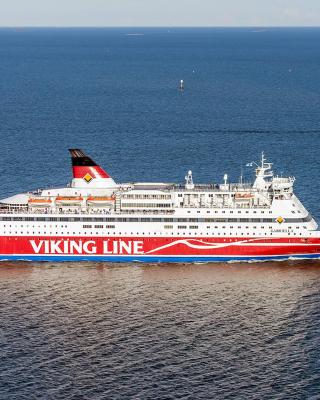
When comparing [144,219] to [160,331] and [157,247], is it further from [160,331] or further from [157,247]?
[160,331]

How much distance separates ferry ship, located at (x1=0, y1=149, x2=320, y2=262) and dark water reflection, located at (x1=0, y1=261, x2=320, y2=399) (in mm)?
1529

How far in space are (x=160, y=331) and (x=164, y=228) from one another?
1799 centimetres

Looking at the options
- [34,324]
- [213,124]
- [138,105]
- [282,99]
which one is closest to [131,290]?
[34,324]

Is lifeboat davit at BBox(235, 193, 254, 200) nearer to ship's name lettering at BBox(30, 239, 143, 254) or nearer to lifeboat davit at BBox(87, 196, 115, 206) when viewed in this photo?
ship's name lettering at BBox(30, 239, 143, 254)

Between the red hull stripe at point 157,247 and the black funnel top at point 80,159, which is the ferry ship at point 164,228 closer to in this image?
the red hull stripe at point 157,247

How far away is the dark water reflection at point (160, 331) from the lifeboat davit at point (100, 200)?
5.85m

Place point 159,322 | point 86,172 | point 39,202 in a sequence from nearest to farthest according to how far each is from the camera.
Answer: point 159,322, point 39,202, point 86,172

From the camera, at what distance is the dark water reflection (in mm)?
52656

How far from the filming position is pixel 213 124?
147m

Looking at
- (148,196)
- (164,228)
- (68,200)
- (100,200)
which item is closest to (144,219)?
(164,228)

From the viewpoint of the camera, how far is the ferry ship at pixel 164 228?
251 ft

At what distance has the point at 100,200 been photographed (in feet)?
256

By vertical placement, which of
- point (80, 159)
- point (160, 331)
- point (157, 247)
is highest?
point (80, 159)

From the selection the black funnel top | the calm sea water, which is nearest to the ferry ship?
the calm sea water
